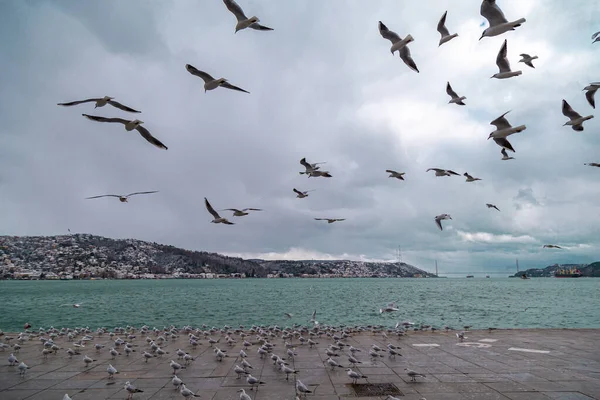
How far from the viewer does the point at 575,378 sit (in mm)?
9406

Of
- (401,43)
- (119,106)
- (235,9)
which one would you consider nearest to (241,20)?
(235,9)

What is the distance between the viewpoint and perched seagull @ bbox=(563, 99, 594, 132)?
30.6ft

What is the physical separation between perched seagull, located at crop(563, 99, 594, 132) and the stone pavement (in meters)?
6.06

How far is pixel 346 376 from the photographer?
32.8 ft

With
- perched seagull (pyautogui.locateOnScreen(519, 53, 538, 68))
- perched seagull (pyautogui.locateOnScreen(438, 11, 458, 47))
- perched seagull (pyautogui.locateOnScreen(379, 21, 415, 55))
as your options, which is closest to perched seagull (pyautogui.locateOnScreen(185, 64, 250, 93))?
perched seagull (pyautogui.locateOnScreen(379, 21, 415, 55))

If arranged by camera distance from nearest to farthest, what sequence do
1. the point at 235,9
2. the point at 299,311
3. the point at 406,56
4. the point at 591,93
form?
1. the point at 235,9
2. the point at 406,56
3. the point at 591,93
4. the point at 299,311

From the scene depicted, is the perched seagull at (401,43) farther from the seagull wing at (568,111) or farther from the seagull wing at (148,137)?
the seagull wing at (148,137)

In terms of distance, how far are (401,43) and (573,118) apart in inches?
198

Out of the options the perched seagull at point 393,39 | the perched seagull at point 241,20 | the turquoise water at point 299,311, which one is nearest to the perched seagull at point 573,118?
the perched seagull at point 393,39

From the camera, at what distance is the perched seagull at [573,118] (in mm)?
9320

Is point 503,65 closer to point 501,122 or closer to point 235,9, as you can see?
point 501,122

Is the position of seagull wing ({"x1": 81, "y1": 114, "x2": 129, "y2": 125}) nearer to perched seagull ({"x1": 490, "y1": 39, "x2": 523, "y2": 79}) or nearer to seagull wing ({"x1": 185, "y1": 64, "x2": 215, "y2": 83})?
seagull wing ({"x1": 185, "y1": 64, "x2": 215, "y2": 83})

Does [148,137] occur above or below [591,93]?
below

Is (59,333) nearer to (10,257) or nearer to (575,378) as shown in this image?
(575,378)
